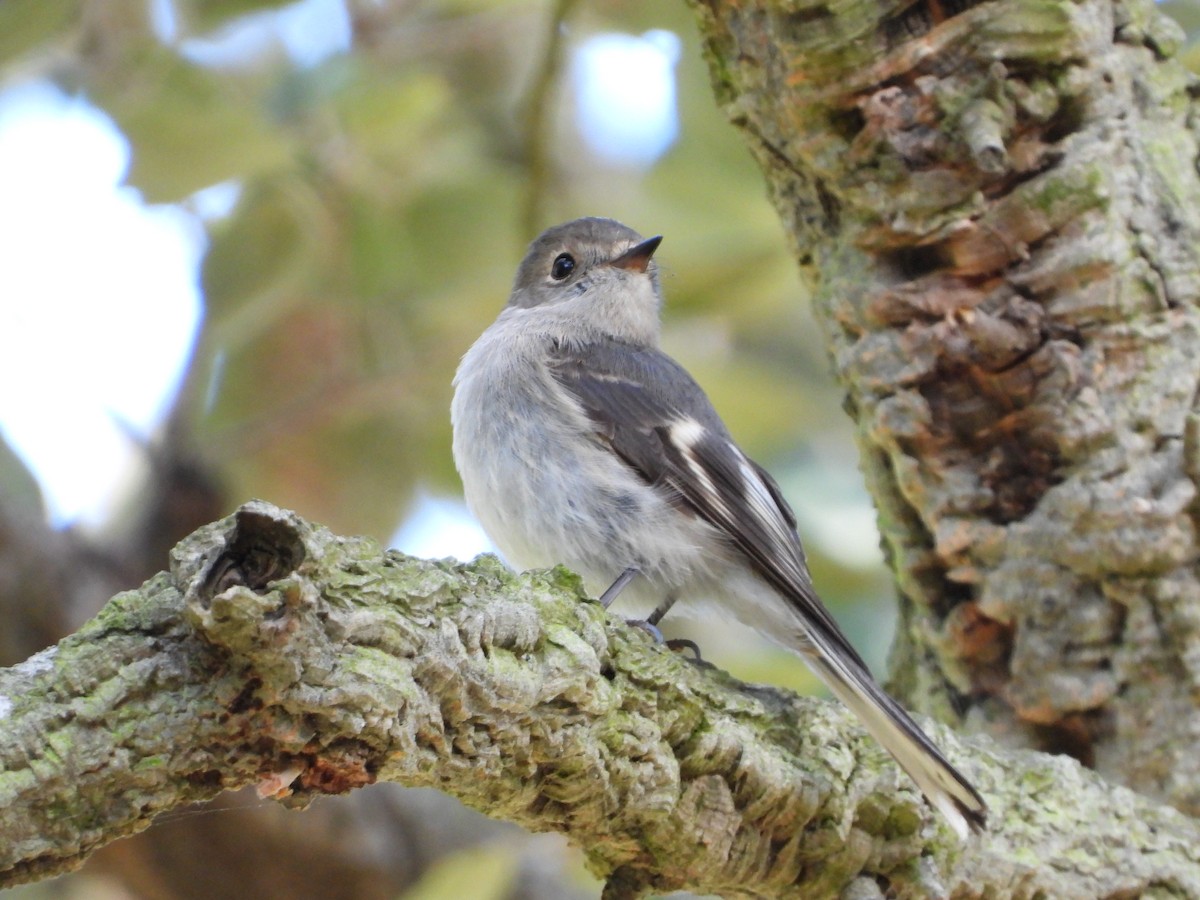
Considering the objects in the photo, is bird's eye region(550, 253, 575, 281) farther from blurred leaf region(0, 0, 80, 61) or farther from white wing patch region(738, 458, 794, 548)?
blurred leaf region(0, 0, 80, 61)

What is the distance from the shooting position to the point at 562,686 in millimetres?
1686

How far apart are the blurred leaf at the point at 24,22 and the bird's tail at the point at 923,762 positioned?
2308 millimetres

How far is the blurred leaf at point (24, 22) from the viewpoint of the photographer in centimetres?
300

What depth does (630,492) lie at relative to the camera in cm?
279

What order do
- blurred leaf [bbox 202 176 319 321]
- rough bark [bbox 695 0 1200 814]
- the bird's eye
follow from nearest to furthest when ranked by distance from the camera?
rough bark [bbox 695 0 1200 814]
blurred leaf [bbox 202 176 319 321]
the bird's eye

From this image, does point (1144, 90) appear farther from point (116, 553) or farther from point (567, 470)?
point (116, 553)

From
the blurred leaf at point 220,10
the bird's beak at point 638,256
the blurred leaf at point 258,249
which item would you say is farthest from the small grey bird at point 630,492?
the blurred leaf at point 220,10

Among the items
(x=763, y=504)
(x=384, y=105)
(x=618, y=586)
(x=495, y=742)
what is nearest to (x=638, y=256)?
(x=384, y=105)

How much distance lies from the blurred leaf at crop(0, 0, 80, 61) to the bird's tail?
231cm

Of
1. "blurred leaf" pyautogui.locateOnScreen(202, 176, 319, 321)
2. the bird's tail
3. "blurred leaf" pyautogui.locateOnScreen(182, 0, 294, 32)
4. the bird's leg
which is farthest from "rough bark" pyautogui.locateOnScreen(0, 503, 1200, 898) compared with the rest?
"blurred leaf" pyautogui.locateOnScreen(182, 0, 294, 32)

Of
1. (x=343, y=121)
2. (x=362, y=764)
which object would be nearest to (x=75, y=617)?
(x=343, y=121)

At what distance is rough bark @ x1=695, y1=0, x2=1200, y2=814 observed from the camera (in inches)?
96.8

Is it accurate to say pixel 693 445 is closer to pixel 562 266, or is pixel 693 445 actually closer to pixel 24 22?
pixel 562 266

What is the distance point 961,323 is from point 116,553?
2329 mm
